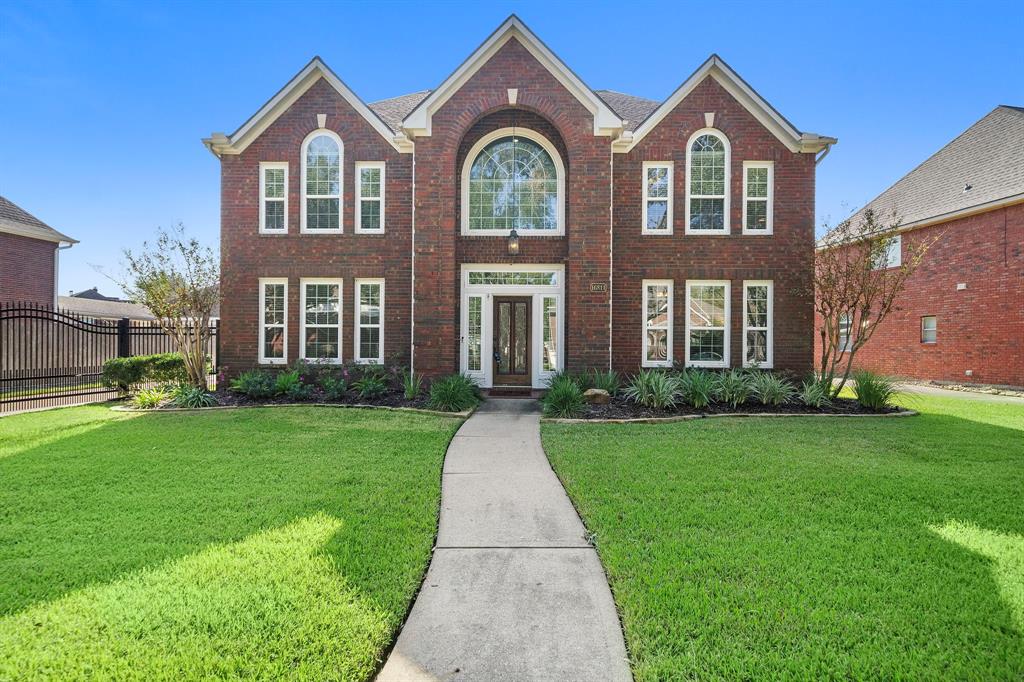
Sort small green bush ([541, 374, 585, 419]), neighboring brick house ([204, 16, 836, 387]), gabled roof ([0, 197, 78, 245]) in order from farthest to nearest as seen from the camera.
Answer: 1. gabled roof ([0, 197, 78, 245])
2. neighboring brick house ([204, 16, 836, 387])
3. small green bush ([541, 374, 585, 419])

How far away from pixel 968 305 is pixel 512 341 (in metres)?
15.2

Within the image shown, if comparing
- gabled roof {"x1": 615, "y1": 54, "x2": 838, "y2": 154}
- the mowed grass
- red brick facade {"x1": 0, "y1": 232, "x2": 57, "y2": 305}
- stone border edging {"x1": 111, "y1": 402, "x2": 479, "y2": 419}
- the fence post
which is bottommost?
the mowed grass

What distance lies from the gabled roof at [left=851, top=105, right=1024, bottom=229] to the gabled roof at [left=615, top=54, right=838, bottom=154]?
4592 millimetres

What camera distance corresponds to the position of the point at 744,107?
1166 cm

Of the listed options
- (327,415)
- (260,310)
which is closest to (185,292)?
(260,310)

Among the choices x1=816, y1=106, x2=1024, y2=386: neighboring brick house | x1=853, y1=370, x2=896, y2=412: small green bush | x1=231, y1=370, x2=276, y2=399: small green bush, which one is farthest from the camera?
x1=816, y1=106, x2=1024, y2=386: neighboring brick house

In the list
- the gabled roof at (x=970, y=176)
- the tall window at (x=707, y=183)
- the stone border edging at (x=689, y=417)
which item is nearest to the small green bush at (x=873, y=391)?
the stone border edging at (x=689, y=417)

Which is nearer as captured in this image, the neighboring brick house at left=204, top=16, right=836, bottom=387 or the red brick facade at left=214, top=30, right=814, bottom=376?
the red brick facade at left=214, top=30, right=814, bottom=376

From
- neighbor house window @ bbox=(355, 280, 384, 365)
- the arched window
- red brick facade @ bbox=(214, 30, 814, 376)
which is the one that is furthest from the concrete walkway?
the arched window

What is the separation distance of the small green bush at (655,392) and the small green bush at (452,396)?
3211mm

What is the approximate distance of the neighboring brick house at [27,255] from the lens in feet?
53.5

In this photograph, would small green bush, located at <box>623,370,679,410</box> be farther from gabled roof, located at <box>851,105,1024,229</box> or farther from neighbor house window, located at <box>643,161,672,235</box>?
gabled roof, located at <box>851,105,1024,229</box>

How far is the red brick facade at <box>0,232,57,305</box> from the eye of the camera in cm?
1630

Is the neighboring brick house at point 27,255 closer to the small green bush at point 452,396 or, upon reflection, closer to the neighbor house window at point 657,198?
the small green bush at point 452,396
